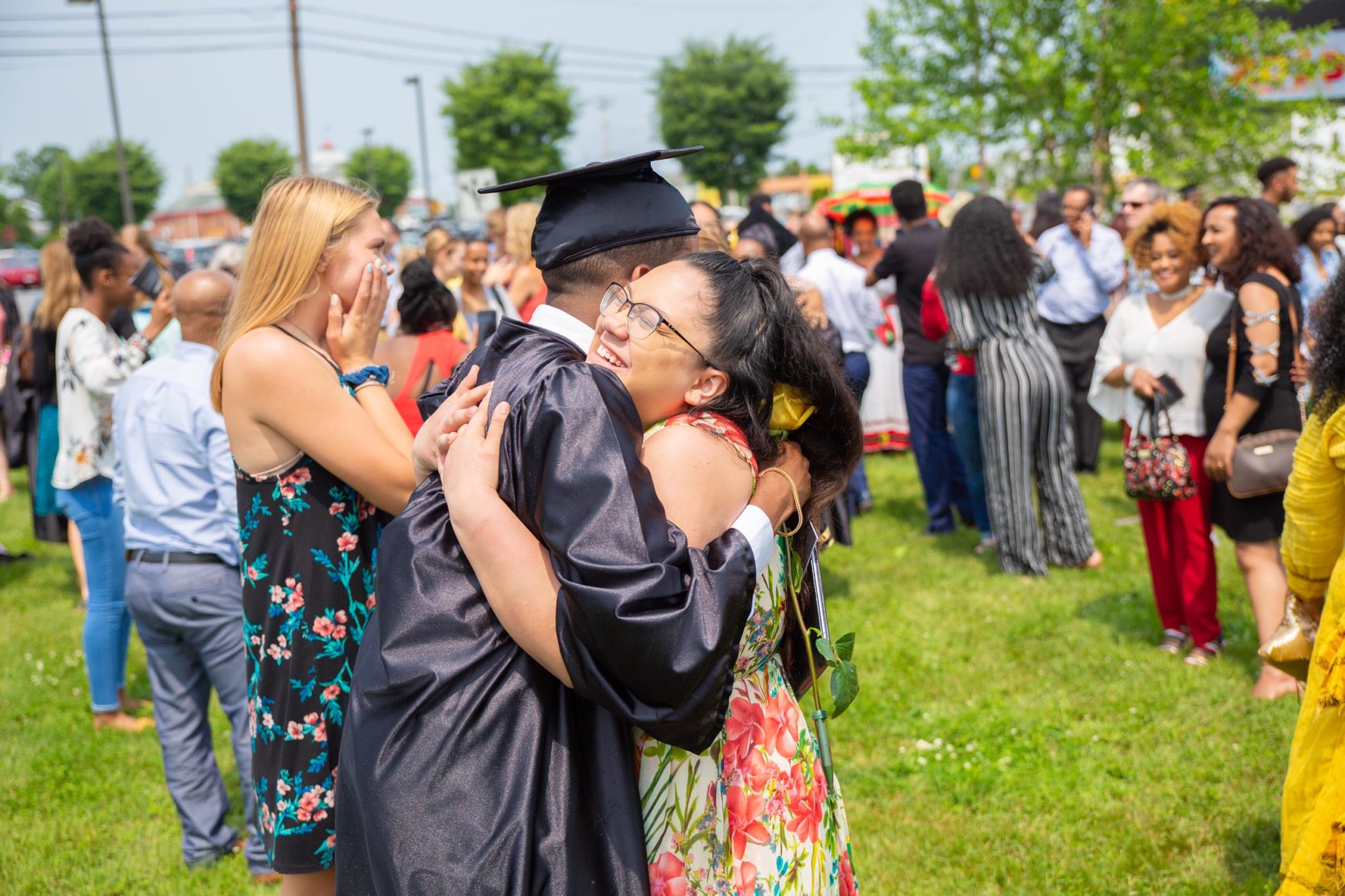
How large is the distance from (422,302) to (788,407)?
3254 mm

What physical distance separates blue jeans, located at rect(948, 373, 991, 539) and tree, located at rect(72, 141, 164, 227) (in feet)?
226

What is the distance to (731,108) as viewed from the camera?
60281 mm

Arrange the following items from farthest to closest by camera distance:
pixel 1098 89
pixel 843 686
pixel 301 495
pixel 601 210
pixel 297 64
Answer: pixel 297 64
pixel 1098 89
pixel 301 495
pixel 601 210
pixel 843 686

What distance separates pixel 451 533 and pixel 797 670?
81 cm

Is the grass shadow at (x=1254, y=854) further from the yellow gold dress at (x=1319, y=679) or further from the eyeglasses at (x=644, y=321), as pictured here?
the eyeglasses at (x=644, y=321)

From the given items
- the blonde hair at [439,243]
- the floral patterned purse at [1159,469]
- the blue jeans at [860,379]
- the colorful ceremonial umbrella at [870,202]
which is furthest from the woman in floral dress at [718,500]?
the colorful ceremonial umbrella at [870,202]

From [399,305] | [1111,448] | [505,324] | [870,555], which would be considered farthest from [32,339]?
[1111,448]

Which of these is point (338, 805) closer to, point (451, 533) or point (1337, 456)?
point (451, 533)

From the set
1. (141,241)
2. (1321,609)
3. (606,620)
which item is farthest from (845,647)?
(141,241)

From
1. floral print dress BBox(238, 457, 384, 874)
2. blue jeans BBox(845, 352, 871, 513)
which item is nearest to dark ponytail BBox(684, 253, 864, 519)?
floral print dress BBox(238, 457, 384, 874)

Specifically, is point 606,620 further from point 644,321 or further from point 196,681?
point 196,681

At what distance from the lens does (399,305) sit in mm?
4836

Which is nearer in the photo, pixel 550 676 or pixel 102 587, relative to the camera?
pixel 550 676

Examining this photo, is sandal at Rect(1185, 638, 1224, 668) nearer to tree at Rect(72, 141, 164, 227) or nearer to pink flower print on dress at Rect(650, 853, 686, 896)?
pink flower print on dress at Rect(650, 853, 686, 896)
